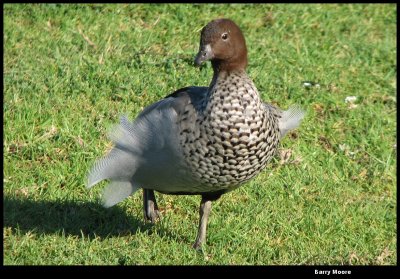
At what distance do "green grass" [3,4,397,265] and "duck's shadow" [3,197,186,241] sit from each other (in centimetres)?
1

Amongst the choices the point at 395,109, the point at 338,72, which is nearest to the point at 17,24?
the point at 338,72

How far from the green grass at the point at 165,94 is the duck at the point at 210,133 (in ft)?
1.93

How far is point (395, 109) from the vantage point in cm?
798

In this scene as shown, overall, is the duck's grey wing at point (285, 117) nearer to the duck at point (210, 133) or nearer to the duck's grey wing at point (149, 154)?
the duck at point (210, 133)

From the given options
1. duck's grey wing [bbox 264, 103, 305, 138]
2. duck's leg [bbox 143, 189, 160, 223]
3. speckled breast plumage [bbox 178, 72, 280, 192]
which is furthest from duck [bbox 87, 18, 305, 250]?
duck's leg [bbox 143, 189, 160, 223]

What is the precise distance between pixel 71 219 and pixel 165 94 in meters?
1.90

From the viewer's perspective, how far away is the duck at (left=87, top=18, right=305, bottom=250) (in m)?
5.00

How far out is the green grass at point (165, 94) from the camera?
228 inches

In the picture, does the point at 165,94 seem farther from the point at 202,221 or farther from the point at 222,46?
the point at 222,46

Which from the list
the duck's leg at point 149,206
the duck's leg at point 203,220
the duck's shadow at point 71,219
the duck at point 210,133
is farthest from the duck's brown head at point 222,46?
the duck's shadow at point 71,219

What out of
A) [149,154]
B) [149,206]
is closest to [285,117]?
[149,154]

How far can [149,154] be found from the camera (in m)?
5.25

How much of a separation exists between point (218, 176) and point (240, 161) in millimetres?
166
